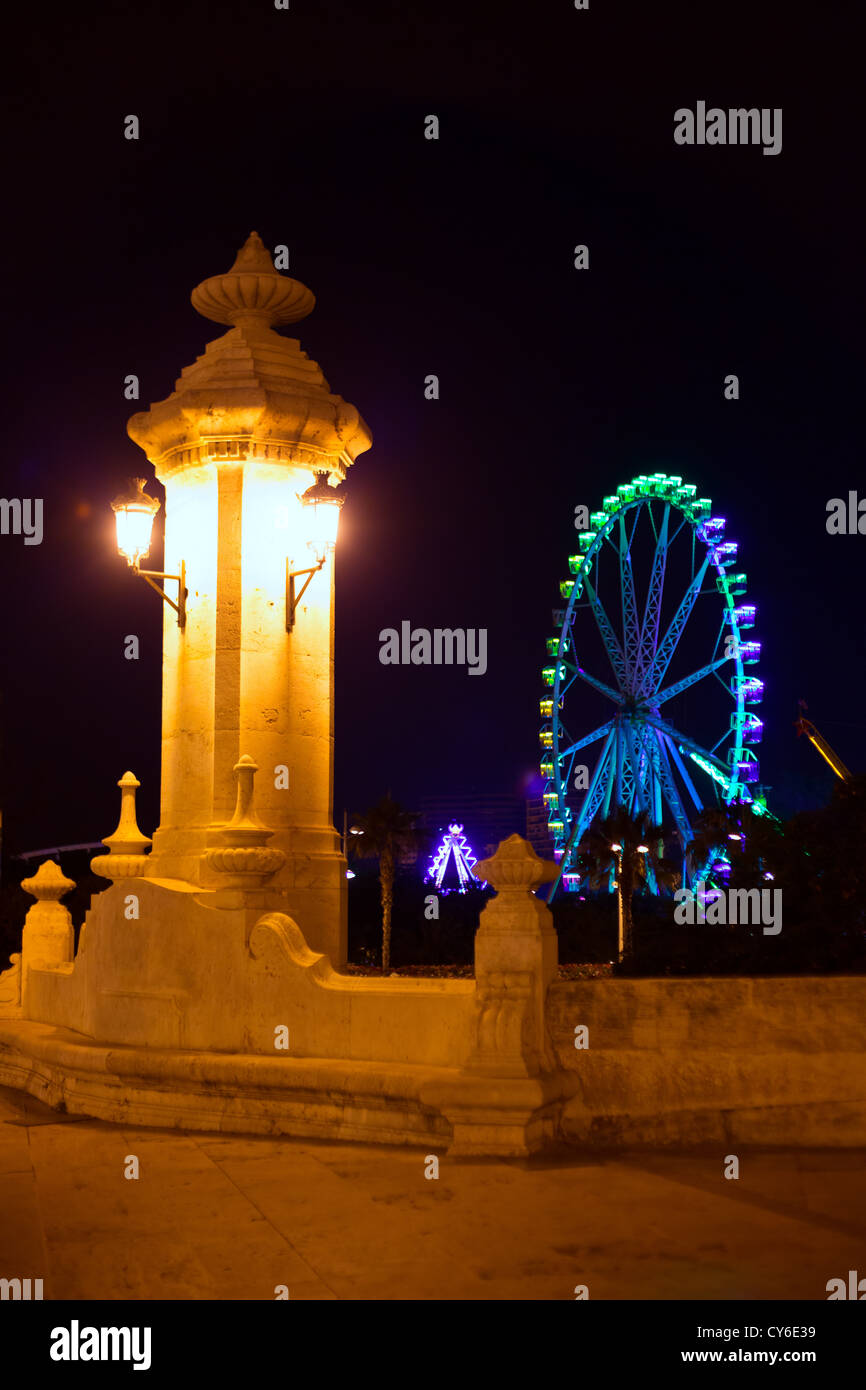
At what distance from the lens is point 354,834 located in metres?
50.2

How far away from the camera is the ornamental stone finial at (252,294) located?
1142 cm

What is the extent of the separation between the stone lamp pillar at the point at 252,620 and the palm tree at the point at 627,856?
1280 inches

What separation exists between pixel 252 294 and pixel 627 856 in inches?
1375

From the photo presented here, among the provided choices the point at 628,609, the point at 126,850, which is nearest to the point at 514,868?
the point at 126,850

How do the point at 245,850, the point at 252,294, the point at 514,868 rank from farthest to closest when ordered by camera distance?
the point at 252,294
the point at 245,850
the point at 514,868

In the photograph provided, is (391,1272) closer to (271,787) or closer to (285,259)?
(271,787)

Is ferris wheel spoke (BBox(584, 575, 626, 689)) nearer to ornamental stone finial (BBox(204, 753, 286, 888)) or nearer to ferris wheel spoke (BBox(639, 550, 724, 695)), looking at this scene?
A: ferris wheel spoke (BBox(639, 550, 724, 695))

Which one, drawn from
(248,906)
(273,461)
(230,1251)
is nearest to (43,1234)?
(230,1251)

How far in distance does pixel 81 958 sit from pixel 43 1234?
16.8 feet

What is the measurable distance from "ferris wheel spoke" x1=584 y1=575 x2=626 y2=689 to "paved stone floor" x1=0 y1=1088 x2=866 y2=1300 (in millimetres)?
31886

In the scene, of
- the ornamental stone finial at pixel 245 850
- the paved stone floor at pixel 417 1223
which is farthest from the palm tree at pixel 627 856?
the paved stone floor at pixel 417 1223

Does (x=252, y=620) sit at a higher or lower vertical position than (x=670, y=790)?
lower

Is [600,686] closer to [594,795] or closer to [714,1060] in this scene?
[594,795]

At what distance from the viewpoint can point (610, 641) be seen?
39844mm
